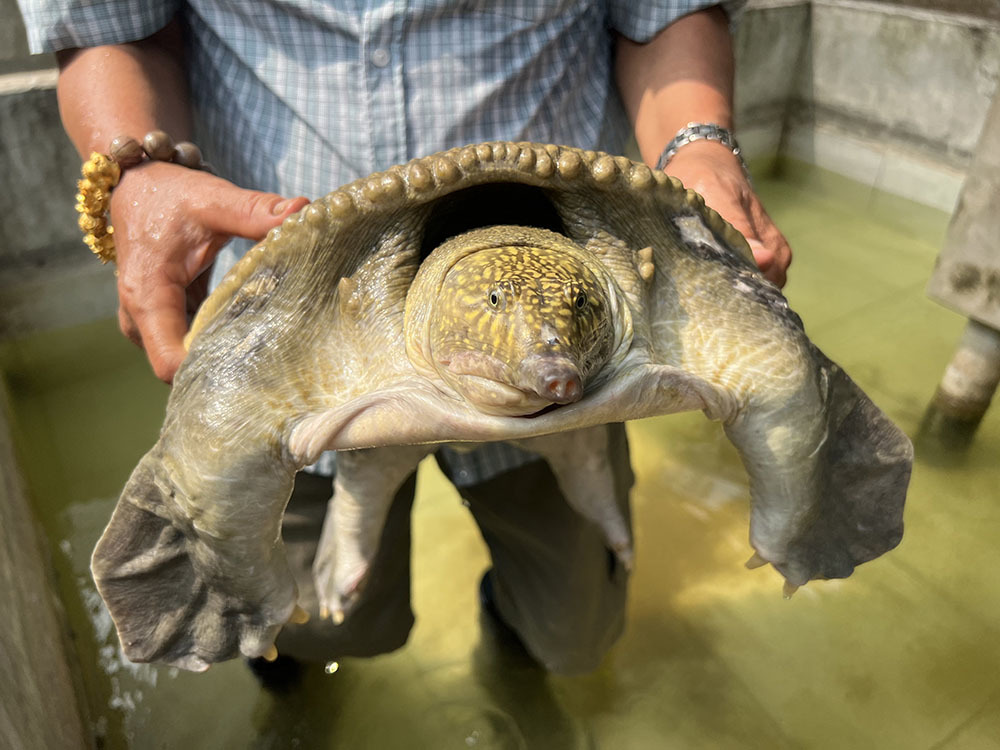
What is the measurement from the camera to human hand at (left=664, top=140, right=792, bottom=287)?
0.77m

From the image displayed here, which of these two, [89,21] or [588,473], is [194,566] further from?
[89,21]

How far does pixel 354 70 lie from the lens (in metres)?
0.84

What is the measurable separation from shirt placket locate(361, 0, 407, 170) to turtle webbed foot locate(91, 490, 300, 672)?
0.48 metres

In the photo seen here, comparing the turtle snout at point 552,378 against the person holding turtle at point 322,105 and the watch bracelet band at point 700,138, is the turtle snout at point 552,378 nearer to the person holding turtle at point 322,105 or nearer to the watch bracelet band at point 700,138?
the person holding turtle at point 322,105

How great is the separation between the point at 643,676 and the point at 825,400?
3.12 feet

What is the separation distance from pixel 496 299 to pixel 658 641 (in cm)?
116

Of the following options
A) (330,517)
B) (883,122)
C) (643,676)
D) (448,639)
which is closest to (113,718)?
(448,639)

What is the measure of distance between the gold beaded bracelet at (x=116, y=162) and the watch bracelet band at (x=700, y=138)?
1.77 feet

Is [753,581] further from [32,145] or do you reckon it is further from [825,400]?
[32,145]

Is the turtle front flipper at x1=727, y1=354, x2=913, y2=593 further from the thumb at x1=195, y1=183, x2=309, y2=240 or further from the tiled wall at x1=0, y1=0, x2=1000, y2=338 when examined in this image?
the tiled wall at x1=0, y1=0, x2=1000, y2=338

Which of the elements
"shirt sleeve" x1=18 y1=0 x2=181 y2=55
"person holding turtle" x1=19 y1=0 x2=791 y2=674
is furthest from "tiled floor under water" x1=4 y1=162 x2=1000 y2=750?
"shirt sleeve" x1=18 y1=0 x2=181 y2=55

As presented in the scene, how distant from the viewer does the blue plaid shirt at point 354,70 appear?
83 centimetres

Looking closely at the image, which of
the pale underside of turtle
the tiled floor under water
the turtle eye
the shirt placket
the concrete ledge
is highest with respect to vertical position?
the shirt placket

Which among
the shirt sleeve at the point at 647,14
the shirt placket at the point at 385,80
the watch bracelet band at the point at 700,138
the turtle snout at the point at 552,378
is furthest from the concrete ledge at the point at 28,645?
the shirt sleeve at the point at 647,14
